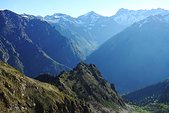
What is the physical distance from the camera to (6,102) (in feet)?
632

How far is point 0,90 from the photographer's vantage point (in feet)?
638

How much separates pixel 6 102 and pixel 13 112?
6024 millimetres

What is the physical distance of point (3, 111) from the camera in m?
185

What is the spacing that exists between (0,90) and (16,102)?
1019 cm

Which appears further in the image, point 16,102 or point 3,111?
point 16,102

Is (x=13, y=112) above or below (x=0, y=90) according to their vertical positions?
below

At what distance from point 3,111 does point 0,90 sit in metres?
13.3

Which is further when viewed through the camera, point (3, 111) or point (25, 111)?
point (25, 111)

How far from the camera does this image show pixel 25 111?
199625mm

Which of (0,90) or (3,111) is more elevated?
(0,90)

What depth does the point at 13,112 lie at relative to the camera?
19050cm

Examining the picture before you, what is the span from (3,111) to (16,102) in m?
14.9

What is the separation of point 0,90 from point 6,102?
21.4ft
